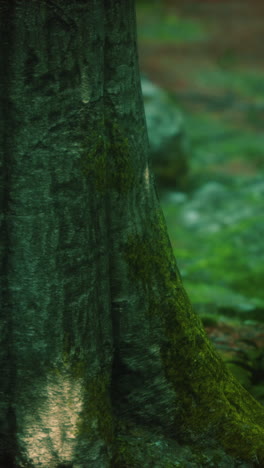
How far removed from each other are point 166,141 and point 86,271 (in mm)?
5995

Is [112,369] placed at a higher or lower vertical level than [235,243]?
lower

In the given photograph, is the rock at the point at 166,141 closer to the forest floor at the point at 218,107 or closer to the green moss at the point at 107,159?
the forest floor at the point at 218,107

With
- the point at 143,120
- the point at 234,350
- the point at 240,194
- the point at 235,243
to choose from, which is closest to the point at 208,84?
the point at 240,194

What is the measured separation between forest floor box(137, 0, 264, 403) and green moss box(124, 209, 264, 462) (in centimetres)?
76

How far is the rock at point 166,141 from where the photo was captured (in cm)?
818

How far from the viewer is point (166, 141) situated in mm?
8203

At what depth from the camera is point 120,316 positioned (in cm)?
258

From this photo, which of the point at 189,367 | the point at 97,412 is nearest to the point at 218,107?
the point at 189,367

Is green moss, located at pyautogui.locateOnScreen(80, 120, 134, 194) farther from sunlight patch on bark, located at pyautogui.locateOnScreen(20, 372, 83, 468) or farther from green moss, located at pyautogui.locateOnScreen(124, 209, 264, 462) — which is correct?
sunlight patch on bark, located at pyautogui.locateOnScreen(20, 372, 83, 468)

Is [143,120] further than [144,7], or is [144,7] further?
[144,7]

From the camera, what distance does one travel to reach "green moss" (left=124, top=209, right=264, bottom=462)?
2631 mm

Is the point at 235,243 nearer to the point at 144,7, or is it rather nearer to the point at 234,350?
the point at 234,350

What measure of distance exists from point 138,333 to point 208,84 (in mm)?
9978

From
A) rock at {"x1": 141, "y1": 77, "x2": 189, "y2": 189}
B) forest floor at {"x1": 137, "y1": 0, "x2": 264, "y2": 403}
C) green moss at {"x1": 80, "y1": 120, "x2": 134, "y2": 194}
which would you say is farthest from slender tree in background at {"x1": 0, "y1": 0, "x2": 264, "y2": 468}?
rock at {"x1": 141, "y1": 77, "x2": 189, "y2": 189}
